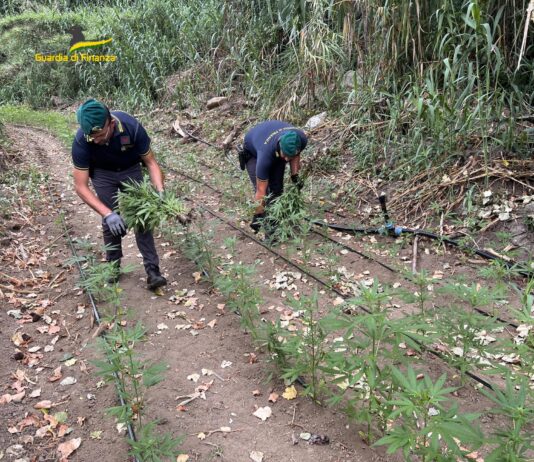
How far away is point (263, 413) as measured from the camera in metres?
2.79

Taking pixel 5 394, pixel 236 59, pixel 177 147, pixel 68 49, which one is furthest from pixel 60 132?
pixel 5 394

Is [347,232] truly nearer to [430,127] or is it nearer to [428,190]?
[428,190]

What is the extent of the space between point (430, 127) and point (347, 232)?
1.60 m

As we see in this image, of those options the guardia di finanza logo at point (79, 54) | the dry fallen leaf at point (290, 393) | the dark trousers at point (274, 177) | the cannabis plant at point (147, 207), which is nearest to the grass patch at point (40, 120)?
the guardia di finanza logo at point (79, 54)

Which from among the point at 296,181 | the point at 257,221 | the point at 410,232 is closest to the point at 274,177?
the point at 296,181

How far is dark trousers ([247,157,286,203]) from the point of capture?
496cm

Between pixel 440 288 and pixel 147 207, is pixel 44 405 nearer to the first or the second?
pixel 147 207

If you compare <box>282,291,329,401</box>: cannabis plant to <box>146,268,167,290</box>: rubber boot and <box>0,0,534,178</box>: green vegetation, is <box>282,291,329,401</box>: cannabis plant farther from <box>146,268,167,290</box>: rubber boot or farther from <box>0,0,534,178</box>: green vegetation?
<box>0,0,534,178</box>: green vegetation

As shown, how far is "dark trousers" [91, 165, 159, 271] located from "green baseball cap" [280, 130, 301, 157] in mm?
1427

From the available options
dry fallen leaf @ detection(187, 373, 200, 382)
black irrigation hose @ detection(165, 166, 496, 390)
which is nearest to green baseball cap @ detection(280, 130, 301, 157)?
black irrigation hose @ detection(165, 166, 496, 390)

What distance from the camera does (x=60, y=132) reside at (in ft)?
38.5

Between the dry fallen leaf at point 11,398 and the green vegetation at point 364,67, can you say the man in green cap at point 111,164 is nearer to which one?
the dry fallen leaf at point 11,398

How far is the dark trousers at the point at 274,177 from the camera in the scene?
496cm

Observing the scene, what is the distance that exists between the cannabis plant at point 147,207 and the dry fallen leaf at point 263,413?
1.60 m
